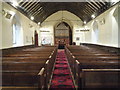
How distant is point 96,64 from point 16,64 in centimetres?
171

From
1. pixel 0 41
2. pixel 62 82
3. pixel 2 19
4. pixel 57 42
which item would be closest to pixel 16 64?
pixel 62 82

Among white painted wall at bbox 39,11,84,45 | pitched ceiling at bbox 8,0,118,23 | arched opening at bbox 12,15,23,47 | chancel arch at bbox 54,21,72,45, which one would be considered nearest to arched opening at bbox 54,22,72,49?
chancel arch at bbox 54,21,72,45

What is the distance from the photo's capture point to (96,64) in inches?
120

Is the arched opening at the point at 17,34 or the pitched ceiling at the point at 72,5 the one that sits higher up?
the pitched ceiling at the point at 72,5

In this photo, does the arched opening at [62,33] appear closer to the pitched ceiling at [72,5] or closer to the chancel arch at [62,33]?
the chancel arch at [62,33]

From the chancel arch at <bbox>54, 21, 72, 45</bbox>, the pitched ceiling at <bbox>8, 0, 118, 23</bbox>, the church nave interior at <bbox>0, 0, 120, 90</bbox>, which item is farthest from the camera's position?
the chancel arch at <bbox>54, 21, 72, 45</bbox>

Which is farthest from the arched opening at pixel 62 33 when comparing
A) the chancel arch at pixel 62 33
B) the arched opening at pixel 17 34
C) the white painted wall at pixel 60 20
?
the arched opening at pixel 17 34

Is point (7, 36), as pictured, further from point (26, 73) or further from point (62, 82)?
point (26, 73)

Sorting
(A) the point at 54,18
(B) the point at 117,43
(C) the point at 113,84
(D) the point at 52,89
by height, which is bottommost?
(D) the point at 52,89

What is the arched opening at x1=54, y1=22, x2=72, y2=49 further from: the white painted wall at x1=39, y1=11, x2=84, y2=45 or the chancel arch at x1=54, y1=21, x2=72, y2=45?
the white painted wall at x1=39, y1=11, x2=84, y2=45

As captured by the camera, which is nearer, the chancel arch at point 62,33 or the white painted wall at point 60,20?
the white painted wall at point 60,20

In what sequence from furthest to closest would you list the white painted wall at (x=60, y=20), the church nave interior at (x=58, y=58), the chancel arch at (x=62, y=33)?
the chancel arch at (x=62, y=33), the white painted wall at (x=60, y=20), the church nave interior at (x=58, y=58)

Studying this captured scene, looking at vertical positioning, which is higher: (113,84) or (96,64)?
(96,64)

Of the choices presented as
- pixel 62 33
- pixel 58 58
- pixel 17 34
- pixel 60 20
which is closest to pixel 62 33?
→ pixel 62 33
